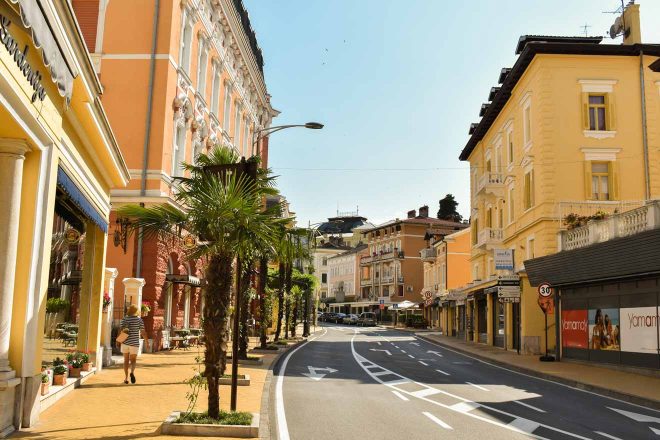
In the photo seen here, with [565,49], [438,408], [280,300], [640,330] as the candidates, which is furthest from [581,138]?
[438,408]

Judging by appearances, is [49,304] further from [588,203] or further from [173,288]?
[588,203]

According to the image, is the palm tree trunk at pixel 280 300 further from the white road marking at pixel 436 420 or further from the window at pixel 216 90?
the white road marking at pixel 436 420

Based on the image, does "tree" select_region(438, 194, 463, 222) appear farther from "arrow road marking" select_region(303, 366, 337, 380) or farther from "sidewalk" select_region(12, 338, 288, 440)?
"sidewalk" select_region(12, 338, 288, 440)

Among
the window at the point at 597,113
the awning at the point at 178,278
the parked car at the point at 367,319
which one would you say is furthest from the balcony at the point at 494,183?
the parked car at the point at 367,319

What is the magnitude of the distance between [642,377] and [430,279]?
54.4m

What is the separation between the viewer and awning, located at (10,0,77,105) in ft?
19.0

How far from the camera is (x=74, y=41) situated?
919cm

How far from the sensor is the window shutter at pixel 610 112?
3009 centimetres

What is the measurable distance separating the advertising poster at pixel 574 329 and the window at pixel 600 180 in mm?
6383

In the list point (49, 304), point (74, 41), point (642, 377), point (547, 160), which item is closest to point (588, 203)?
point (547, 160)

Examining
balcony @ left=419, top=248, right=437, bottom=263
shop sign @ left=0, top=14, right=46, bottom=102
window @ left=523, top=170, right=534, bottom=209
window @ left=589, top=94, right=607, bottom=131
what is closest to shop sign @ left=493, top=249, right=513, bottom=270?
window @ left=523, top=170, right=534, bottom=209

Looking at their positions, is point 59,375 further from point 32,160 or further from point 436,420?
point 436,420

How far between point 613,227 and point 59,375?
1692cm

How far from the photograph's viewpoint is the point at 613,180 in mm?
29781
